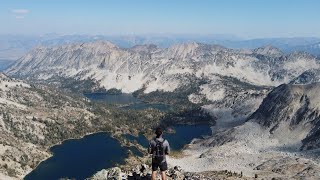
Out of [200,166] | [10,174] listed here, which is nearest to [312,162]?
[200,166]

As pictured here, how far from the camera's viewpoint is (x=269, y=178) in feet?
457

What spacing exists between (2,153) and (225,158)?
98743 mm

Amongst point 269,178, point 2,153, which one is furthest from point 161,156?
point 2,153

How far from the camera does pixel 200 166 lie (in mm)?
187375

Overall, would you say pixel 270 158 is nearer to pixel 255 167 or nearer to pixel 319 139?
pixel 255 167

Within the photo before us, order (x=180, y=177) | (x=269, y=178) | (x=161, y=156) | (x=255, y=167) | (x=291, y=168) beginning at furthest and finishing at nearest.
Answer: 1. (x=255, y=167)
2. (x=291, y=168)
3. (x=269, y=178)
4. (x=180, y=177)
5. (x=161, y=156)

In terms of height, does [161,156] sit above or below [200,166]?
above

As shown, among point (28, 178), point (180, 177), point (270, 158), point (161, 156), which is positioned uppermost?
point (161, 156)

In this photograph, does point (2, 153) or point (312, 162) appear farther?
point (2, 153)

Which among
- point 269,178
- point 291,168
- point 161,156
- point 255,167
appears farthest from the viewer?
point 255,167

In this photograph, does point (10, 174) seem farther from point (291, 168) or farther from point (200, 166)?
point (291, 168)

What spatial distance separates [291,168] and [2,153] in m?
123

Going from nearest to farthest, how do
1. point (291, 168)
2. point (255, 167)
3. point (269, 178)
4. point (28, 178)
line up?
1. point (269, 178)
2. point (291, 168)
3. point (255, 167)
4. point (28, 178)

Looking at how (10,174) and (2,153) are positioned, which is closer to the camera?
(10,174)
